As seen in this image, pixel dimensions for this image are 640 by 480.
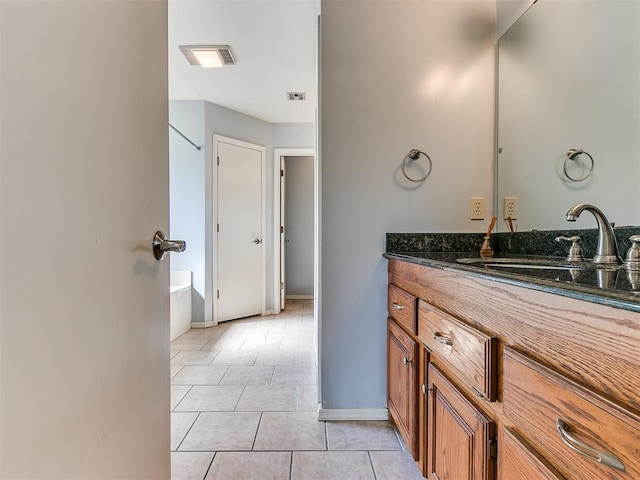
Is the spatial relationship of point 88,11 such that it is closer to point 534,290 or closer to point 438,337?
point 534,290

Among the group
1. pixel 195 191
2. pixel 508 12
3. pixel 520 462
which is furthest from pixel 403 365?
pixel 195 191

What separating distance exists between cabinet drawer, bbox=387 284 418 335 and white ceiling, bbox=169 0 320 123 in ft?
5.60

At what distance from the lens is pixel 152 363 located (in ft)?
2.54

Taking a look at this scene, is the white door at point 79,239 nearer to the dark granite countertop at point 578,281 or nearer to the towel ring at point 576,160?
the dark granite countertop at point 578,281

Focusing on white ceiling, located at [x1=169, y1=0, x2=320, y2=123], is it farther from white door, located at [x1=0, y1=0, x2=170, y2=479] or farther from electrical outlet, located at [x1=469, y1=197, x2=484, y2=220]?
white door, located at [x1=0, y1=0, x2=170, y2=479]

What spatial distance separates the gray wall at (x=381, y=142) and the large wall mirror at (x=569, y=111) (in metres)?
0.12

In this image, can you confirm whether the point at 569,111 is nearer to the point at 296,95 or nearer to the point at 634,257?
the point at 634,257

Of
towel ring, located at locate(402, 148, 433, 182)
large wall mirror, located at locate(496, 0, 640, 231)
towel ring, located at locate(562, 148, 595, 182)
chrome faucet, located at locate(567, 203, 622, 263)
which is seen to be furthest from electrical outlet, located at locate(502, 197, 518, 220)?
chrome faucet, located at locate(567, 203, 622, 263)

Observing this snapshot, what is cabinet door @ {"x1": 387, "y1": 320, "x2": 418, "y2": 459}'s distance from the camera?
1.23 m

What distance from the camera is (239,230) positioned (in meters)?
3.80

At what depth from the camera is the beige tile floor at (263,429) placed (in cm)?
135

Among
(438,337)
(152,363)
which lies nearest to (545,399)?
(438,337)

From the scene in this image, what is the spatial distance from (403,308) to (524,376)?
0.75m

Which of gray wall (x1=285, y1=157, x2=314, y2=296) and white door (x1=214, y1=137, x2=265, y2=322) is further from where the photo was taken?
gray wall (x1=285, y1=157, x2=314, y2=296)
